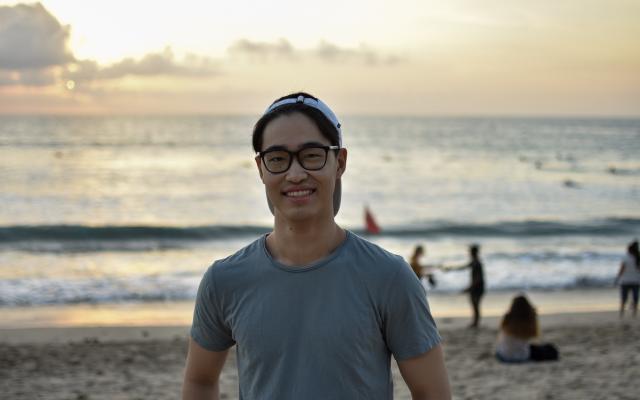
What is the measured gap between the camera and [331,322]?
173cm

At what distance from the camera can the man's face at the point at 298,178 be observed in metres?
1.81

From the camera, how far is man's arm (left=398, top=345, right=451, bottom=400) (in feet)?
5.80

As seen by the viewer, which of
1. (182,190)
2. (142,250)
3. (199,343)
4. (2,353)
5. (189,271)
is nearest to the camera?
(199,343)

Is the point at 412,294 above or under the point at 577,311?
above

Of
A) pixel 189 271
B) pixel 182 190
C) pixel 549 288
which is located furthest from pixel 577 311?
pixel 182 190

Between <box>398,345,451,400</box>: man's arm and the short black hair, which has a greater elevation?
the short black hair

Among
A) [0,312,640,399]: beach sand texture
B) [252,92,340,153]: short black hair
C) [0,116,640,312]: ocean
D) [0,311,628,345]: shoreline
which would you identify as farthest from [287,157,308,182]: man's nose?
[0,116,640,312]: ocean

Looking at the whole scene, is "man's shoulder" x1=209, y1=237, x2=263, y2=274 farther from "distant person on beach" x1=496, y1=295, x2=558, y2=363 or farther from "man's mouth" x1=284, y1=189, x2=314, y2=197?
"distant person on beach" x1=496, y1=295, x2=558, y2=363

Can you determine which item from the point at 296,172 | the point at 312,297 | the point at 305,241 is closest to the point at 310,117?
the point at 296,172

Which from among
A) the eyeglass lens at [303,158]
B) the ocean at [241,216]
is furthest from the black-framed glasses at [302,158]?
the ocean at [241,216]

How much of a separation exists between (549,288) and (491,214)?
16.9 metres

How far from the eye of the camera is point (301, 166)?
1810mm

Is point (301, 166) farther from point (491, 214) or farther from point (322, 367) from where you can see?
point (491, 214)

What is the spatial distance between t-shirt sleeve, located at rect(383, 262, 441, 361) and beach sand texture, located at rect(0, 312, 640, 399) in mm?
6473
